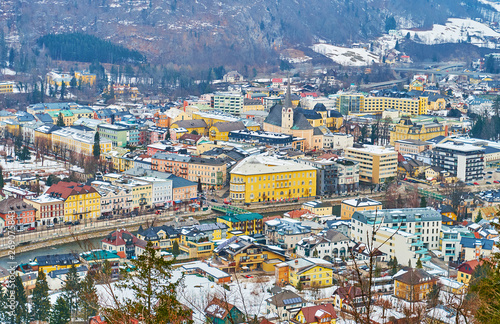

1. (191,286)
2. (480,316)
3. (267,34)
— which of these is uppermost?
(267,34)

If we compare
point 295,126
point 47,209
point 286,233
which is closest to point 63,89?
point 295,126

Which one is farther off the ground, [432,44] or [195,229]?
[432,44]

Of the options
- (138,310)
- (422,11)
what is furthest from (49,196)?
(422,11)

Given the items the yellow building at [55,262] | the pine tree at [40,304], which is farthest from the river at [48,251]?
the pine tree at [40,304]

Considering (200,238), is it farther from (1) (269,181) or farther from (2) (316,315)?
(1) (269,181)

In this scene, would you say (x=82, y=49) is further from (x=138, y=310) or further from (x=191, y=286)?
(x=138, y=310)
